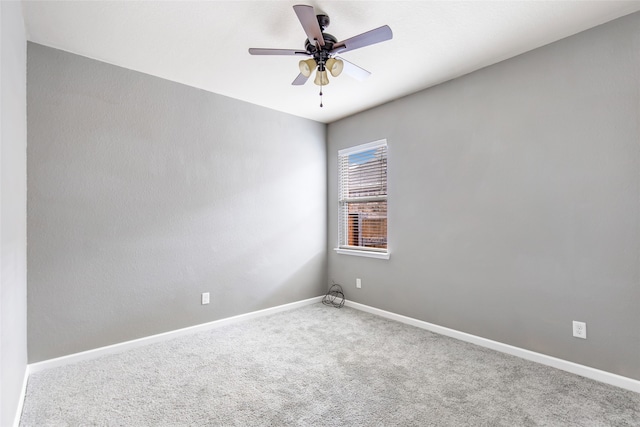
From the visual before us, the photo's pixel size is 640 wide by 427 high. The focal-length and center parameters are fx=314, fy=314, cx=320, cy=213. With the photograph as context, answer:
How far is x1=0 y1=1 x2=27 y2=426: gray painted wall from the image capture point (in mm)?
1483

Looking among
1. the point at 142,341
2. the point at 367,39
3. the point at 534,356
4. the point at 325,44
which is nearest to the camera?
the point at 367,39

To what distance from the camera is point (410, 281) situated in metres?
3.42

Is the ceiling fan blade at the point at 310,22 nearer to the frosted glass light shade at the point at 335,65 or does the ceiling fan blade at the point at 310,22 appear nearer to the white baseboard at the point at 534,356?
the frosted glass light shade at the point at 335,65

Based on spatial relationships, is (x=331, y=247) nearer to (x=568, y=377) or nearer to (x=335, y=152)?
(x=335, y=152)

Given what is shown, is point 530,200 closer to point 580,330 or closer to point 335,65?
point 580,330

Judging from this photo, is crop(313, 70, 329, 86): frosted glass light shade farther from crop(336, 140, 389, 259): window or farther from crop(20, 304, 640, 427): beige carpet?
crop(20, 304, 640, 427): beige carpet

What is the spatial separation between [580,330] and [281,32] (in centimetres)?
309

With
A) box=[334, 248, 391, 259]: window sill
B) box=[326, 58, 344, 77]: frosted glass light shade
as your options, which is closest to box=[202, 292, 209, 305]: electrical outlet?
box=[334, 248, 391, 259]: window sill

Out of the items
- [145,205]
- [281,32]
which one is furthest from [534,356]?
[145,205]

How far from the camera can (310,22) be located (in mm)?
1817

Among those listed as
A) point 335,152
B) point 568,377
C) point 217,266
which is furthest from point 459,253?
point 217,266

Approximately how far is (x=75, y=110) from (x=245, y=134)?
1.56 m

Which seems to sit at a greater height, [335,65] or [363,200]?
[335,65]

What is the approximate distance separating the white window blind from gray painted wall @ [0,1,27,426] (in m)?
3.14
